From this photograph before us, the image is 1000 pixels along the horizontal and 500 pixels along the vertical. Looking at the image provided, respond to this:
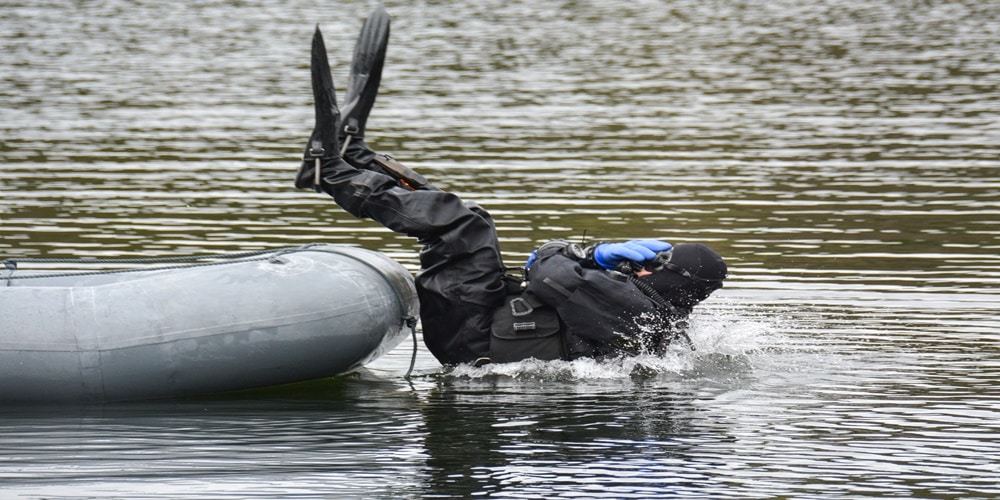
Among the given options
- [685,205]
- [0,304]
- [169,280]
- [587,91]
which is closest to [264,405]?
[169,280]

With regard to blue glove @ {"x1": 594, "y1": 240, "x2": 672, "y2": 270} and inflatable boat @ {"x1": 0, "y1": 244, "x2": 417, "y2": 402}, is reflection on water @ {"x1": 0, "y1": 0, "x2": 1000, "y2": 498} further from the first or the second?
blue glove @ {"x1": 594, "y1": 240, "x2": 672, "y2": 270}

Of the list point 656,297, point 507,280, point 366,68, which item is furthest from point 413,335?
point 366,68

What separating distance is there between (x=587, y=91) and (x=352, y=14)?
11.4 metres

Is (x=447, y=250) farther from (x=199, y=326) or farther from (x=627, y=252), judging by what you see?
(x=199, y=326)

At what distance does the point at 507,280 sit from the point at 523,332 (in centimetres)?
33

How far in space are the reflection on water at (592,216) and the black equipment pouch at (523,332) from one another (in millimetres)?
162

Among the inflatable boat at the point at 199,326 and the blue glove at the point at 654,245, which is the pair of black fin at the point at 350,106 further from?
the blue glove at the point at 654,245

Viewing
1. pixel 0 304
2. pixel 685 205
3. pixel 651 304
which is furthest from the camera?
pixel 685 205

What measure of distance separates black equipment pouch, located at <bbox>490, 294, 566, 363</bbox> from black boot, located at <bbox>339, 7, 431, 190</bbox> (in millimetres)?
910

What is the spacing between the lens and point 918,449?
7.62m

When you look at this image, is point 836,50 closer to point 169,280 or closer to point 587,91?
point 587,91

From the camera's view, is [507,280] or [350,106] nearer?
[507,280]

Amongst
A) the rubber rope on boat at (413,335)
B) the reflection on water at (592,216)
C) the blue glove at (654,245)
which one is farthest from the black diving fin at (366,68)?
the blue glove at (654,245)

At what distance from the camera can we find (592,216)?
13930 millimetres
